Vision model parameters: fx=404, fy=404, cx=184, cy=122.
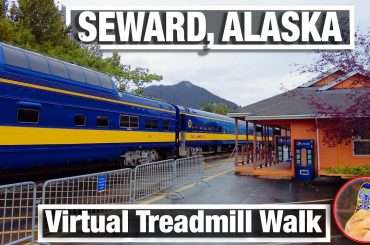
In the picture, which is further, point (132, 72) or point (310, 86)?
point (132, 72)

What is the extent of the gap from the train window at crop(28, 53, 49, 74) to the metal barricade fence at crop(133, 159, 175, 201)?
12.8 ft

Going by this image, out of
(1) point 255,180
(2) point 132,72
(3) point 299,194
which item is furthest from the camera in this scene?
(2) point 132,72

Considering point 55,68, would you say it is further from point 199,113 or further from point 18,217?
point 199,113

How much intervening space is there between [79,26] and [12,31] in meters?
15.6

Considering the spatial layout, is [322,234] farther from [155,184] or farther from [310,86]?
[310,86]

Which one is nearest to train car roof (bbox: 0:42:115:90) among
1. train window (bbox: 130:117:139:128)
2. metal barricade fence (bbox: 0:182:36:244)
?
train window (bbox: 130:117:139:128)

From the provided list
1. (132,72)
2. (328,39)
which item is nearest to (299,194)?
(328,39)

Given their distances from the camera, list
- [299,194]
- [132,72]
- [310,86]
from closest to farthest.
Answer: [299,194] < [310,86] < [132,72]

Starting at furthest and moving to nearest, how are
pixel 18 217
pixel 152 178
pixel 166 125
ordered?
1. pixel 166 125
2. pixel 152 178
3. pixel 18 217

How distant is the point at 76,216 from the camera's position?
19.6ft

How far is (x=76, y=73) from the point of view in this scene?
1198cm

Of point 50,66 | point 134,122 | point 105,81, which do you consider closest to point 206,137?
point 134,122

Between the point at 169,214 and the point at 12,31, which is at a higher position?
the point at 12,31

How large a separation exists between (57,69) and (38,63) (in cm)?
73
